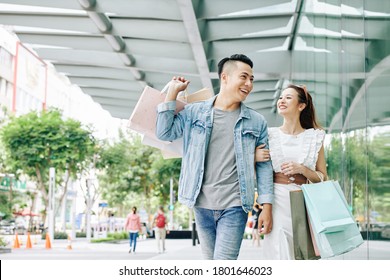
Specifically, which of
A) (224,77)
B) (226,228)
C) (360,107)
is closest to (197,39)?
(360,107)

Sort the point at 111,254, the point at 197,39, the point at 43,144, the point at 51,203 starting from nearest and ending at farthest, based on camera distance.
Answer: the point at 197,39 → the point at 111,254 → the point at 51,203 → the point at 43,144

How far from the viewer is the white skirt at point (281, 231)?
383 cm

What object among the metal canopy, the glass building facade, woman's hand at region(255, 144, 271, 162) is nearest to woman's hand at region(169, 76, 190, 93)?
woman's hand at region(255, 144, 271, 162)

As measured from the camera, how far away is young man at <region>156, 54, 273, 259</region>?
3.71 meters

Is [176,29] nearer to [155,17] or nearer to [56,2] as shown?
[155,17]

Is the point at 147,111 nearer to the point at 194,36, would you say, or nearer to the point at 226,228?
the point at 226,228

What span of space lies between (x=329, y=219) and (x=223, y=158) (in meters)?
0.66

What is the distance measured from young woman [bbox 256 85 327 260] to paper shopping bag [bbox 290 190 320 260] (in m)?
0.06

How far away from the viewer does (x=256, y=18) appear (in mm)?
15594

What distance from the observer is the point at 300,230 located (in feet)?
12.5

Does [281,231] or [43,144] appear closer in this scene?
[281,231]
